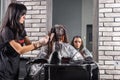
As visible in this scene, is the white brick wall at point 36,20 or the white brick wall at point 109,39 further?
the white brick wall at point 36,20

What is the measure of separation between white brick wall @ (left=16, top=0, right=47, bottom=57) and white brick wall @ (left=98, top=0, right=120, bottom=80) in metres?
0.96

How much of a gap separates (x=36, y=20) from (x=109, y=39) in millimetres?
1278

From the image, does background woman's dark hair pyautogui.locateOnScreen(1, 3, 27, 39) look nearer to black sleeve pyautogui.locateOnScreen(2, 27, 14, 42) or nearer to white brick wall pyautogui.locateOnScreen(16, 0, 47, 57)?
black sleeve pyautogui.locateOnScreen(2, 27, 14, 42)

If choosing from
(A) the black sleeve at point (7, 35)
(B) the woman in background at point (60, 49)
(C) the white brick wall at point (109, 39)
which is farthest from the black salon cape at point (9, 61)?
(C) the white brick wall at point (109, 39)

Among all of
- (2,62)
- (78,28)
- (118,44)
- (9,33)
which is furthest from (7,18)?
(78,28)

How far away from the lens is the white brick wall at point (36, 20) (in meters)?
6.40

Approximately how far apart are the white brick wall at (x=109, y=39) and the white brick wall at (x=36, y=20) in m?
0.96

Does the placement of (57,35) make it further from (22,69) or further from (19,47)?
(19,47)

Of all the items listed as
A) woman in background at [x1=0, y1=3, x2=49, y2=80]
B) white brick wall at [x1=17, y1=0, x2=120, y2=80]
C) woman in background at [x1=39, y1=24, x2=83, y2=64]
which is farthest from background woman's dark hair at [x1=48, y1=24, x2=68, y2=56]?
white brick wall at [x1=17, y1=0, x2=120, y2=80]

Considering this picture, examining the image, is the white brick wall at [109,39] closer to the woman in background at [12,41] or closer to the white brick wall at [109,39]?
the white brick wall at [109,39]

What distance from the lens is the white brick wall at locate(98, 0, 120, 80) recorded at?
6.07 metres

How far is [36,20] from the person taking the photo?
6.43 metres

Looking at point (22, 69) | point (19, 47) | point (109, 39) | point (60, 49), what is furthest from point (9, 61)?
point (109, 39)

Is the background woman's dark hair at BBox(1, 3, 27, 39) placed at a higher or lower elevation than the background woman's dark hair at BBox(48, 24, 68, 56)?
higher
